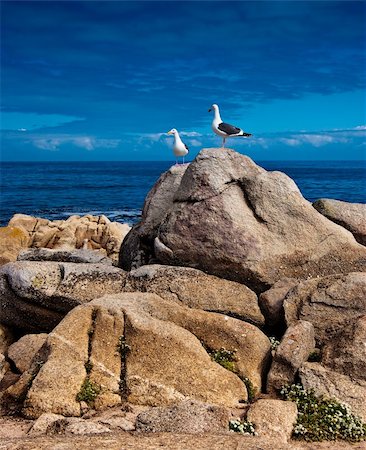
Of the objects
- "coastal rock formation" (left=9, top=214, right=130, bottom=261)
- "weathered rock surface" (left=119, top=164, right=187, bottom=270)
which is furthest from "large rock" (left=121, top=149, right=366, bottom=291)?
"coastal rock formation" (left=9, top=214, right=130, bottom=261)

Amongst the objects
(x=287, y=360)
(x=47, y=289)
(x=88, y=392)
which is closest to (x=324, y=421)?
(x=287, y=360)

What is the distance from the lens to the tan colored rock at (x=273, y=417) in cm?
1213

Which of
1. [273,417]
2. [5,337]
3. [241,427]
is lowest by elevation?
[5,337]

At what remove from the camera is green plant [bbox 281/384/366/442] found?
492 inches

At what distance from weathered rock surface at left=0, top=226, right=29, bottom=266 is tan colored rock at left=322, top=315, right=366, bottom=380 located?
17.1 m

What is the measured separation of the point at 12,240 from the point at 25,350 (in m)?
15.1

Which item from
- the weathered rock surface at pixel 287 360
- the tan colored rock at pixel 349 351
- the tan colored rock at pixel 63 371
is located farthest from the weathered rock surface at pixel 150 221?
the tan colored rock at pixel 349 351

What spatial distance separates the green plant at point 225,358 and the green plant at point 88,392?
3180mm

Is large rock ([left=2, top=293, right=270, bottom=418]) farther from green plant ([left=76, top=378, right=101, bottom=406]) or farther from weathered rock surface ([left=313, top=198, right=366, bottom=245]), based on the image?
weathered rock surface ([left=313, top=198, right=366, bottom=245])

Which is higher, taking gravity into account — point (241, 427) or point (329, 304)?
point (329, 304)

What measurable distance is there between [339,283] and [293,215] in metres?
3.25

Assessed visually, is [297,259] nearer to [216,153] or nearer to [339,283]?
[339,283]

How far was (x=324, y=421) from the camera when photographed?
12.8 meters

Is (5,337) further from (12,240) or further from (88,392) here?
(12,240)
